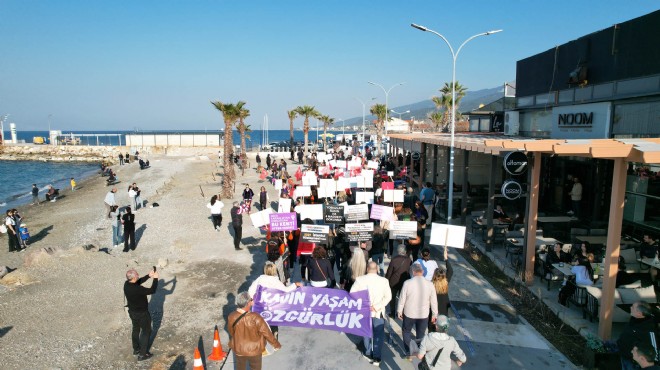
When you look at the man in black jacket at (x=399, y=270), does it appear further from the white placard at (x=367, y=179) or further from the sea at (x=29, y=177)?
the sea at (x=29, y=177)

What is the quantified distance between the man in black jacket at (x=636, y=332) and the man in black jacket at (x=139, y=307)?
7.50 m

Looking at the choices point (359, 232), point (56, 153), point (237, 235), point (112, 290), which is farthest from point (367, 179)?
point (56, 153)

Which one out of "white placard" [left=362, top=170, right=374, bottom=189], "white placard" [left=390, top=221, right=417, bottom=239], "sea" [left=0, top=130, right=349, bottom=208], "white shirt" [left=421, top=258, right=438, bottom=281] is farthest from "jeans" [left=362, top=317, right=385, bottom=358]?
"sea" [left=0, top=130, right=349, bottom=208]

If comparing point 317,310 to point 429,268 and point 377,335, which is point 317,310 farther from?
point 429,268

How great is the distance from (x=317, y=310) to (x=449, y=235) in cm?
390

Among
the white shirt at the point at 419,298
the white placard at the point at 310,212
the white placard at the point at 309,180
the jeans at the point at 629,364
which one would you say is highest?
the white placard at the point at 309,180

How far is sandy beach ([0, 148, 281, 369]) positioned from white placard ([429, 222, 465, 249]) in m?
5.14

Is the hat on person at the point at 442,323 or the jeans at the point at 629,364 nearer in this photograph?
the hat on person at the point at 442,323

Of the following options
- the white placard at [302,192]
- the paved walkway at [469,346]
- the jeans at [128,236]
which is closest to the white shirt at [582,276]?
the paved walkway at [469,346]

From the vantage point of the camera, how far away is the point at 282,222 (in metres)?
11.7

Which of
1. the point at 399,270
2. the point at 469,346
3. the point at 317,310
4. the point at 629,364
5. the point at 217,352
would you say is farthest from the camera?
the point at 399,270

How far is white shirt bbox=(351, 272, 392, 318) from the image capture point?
7207mm

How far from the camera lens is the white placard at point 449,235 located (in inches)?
384

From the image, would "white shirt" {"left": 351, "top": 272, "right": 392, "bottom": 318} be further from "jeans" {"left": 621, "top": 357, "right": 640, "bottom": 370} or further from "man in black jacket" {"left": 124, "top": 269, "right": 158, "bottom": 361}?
"man in black jacket" {"left": 124, "top": 269, "right": 158, "bottom": 361}
